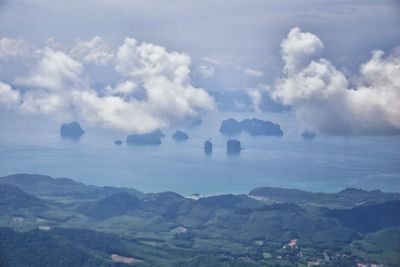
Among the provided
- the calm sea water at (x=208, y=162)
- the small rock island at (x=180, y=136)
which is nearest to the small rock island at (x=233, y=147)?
the calm sea water at (x=208, y=162)

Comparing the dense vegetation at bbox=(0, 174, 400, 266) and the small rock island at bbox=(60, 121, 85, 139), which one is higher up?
the small rock island at bbox=(60, 121, 85, 139)

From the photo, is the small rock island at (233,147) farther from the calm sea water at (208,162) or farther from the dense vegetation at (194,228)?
the dense vegetation at (194,228)

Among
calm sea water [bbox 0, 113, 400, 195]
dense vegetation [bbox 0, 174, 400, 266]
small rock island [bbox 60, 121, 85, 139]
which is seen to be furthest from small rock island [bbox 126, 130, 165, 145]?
dense vegetation [bbox 0, 174, 400, 266]

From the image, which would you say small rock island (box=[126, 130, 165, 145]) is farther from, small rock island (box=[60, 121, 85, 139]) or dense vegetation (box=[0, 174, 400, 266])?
dense vegetation (box=[0, 174, 400, 266])

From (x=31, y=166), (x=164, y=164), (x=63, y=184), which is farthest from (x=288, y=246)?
(x=31, y=166)

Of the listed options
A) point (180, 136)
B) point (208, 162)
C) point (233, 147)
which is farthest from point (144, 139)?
point (208, 162)

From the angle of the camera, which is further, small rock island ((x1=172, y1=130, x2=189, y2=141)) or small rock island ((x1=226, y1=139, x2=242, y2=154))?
small rock island ((x1=172, y1=130, x2=189, y2=141))

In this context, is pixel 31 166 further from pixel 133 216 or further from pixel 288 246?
pixel 288 246
